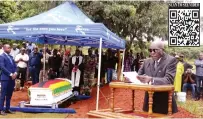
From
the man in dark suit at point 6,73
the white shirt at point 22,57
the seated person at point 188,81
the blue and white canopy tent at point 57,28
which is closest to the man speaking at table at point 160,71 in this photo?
the blue and white canopy tent at point 57,28

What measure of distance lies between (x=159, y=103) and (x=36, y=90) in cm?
522

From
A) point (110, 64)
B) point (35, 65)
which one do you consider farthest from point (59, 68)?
point (110, 64)

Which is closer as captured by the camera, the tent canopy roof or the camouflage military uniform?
the tent canopy roof

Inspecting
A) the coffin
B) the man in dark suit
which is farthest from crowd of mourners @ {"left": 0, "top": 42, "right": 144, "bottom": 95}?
the man in dark suit

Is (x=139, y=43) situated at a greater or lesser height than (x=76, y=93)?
greater

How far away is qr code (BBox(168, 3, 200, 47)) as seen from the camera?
11328 millimetres

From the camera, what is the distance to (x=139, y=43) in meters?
22.6

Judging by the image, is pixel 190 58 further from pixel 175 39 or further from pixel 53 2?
pixel 175 39

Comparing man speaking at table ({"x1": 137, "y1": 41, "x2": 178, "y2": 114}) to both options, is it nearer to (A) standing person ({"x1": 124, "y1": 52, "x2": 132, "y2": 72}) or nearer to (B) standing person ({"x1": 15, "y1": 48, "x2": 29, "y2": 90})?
(B) standing person ({"x1": 15, "y1": 48, "x2": 29, "y2": 90})

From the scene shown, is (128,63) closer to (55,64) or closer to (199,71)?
(55,64)

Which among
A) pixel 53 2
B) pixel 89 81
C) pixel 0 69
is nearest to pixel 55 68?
pixel 89 81

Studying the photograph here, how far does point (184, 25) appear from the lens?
11203 mm

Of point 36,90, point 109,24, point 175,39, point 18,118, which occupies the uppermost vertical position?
point 109,24

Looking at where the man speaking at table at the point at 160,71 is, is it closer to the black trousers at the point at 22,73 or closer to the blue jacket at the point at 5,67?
the blue jacket at the point at 5,67
